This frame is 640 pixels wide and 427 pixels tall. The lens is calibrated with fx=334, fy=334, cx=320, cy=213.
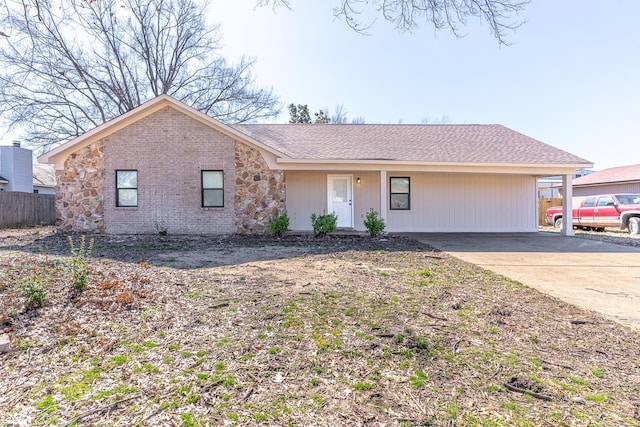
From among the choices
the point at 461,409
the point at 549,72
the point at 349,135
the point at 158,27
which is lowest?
the point at 461,409

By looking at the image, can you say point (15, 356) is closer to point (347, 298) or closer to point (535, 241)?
point (347, 298)

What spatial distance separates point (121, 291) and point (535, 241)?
1111cm

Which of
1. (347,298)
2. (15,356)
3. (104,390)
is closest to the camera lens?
(104,390)

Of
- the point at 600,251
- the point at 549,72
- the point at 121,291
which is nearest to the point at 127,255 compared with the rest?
the point at 121,291

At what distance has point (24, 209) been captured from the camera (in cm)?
1477

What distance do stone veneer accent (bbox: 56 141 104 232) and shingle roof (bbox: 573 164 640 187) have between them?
25.6m

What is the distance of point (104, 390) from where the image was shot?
219 centimetres

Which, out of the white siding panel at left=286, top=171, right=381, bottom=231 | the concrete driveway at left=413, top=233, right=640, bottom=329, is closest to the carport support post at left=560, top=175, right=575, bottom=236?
the concrete driveway at left=413, top=233, right=640, bottom=329

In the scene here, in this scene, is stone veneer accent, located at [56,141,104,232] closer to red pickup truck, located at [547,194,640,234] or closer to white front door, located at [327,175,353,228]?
white front door, located at [327,175,353,228]

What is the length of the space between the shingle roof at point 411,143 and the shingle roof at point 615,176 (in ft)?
33.4

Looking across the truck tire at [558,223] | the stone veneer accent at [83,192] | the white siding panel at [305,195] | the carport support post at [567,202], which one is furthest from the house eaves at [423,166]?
the stone veneer accent at [83,192]

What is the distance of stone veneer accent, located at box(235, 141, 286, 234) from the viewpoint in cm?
1105

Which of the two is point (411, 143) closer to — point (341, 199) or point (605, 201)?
point (341, 199)

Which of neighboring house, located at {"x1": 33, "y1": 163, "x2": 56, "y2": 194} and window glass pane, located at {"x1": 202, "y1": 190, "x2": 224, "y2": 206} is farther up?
neighboring house, located at {"x1": 33, "y1": 163, "x2": 56, "y2": 194}
